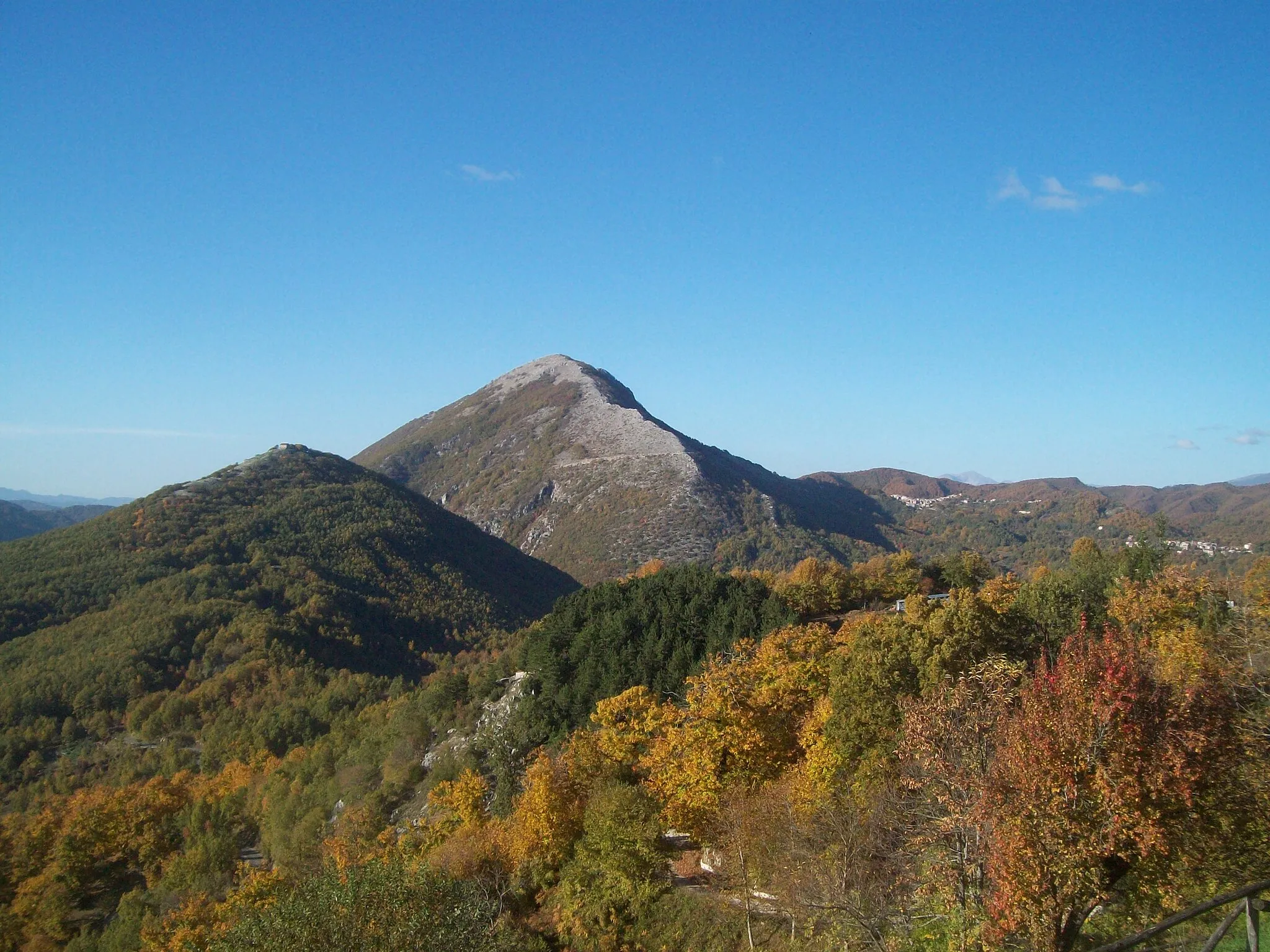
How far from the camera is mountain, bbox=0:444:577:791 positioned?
70562mm

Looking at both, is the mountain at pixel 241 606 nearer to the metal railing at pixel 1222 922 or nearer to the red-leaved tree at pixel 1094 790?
the red-leaved tree at pixel 1094 790

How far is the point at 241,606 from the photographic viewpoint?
87.8 m

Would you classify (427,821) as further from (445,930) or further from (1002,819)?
(1002,819)

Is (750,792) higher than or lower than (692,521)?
lower

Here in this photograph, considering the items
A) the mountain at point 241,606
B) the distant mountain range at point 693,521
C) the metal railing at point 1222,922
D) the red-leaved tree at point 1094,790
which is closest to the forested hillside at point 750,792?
the red-leaved tree at point 1094,790

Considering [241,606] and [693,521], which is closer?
[241,606]

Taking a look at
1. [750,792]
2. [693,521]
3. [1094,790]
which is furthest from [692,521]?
[1094,790]

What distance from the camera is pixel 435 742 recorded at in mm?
49062

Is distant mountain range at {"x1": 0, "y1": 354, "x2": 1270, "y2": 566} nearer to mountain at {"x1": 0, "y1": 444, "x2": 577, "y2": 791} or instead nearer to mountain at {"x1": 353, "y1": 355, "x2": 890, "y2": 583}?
mountain at {"x1": 353, "y1": 355, "x2": 890, "y2": 583}

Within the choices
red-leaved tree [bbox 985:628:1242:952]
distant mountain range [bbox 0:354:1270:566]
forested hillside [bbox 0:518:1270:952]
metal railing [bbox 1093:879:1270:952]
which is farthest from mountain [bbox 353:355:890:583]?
metal railing [bbox 1093:879:1270:952]

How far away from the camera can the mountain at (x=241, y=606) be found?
70562 millimetres

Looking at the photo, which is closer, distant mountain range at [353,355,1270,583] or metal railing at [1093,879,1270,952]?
metal railing at [1093,879,1270,952]

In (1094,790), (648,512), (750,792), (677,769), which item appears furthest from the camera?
(648,512)

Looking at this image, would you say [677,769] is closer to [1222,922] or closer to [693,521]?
[1222,922]
